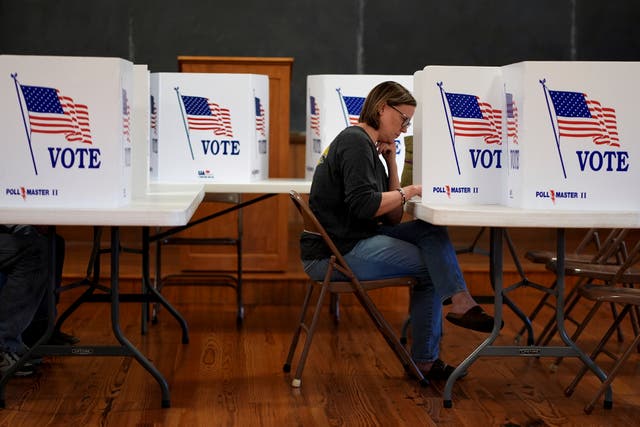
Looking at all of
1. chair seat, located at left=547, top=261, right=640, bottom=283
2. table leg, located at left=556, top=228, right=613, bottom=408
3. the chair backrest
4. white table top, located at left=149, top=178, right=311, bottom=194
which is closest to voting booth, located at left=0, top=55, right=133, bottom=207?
the chair backrest

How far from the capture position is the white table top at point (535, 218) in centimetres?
296

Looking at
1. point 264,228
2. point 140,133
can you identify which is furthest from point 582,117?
point 264,228

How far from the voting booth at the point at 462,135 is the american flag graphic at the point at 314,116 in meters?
1.35

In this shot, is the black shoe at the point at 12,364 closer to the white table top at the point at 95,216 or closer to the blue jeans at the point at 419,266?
the white table top at the point at 95,216

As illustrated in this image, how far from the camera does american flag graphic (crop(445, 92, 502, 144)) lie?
3230mm

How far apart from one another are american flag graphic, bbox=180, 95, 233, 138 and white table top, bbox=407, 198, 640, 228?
1.64 metres

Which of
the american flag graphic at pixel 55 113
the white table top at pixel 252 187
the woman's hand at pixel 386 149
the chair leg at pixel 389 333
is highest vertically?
the american flag graphic at pixel 55 113

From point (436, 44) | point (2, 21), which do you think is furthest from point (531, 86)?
point (2, 21)

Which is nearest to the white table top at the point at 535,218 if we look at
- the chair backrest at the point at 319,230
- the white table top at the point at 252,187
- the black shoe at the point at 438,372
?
the chair backrest at the point at 319,230

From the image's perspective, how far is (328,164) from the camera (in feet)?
11.7

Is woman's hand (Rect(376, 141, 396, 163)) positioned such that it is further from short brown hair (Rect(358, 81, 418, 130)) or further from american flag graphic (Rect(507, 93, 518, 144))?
american flag graphic (Rect(507, 93, 518, 144))

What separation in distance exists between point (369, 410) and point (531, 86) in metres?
1.21

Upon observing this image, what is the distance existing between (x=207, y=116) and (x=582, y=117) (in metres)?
1.93

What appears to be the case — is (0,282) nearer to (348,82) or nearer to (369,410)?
(369,410)
